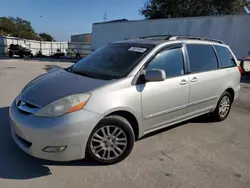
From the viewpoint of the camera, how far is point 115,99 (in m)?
2.87

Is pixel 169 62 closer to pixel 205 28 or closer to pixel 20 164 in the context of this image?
pixel 20 164

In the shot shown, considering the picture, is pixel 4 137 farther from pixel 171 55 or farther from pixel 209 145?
pixel 209 145

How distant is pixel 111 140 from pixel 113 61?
124cm

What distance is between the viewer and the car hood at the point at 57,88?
274cm

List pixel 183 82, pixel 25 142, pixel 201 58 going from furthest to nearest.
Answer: pixel 201 58, pixel 183 82, pixel 25 142

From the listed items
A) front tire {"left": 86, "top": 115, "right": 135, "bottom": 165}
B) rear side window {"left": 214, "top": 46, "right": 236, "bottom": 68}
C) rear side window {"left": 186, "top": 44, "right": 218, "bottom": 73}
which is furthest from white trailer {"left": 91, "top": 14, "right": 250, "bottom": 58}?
front tire {"left": 86, "top": 115, "right": 135, "bottom": 165}

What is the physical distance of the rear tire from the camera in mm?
4643

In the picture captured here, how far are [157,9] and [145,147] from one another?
2922cm

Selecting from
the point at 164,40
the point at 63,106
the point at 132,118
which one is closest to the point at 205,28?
the point at 164,40

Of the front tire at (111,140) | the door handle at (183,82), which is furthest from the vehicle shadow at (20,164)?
the door handle at (183,82)

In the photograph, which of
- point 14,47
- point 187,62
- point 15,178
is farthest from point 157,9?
point 15,178

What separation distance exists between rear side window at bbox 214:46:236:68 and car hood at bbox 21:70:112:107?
271 cm

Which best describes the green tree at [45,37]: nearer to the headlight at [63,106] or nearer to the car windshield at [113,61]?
the car windshield at [113,61]

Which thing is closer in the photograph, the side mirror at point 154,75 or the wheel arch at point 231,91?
the side mirror at point 154,75
